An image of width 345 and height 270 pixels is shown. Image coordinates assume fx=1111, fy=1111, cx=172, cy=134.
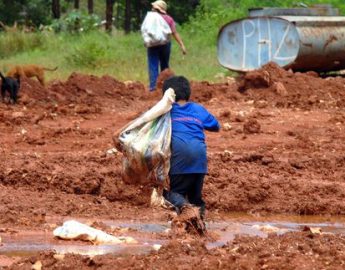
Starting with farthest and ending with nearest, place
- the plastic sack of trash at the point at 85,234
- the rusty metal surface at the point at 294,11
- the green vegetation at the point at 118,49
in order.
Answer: the green vegetation at the point at 118,49 → the rusty metal surface at the point at 294,11 → the plastic sack of trash at the point at 85,234

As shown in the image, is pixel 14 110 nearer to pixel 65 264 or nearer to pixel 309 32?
pixel 309 32

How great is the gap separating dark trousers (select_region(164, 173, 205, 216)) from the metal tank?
1425 cm

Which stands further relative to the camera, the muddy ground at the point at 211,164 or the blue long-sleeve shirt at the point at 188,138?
the blue long-sleeve shirt at the point at 188,138

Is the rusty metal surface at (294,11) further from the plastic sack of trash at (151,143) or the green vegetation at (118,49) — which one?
the plastic sack of trash at (151,143)

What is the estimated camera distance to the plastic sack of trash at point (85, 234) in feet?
27.1

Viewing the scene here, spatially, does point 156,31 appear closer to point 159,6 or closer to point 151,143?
point 159,6

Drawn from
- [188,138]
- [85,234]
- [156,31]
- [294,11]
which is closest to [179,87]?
[188,138]

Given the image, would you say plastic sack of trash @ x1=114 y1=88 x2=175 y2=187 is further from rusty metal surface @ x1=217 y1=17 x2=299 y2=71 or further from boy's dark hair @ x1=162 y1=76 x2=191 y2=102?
rusty metal surface @ x1=217 y1=17 x2=299 y2=71

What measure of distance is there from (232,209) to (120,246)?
2643 millimetres

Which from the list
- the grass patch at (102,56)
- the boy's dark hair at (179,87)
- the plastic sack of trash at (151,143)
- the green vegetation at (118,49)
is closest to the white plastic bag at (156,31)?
the grass patch at (102,56)

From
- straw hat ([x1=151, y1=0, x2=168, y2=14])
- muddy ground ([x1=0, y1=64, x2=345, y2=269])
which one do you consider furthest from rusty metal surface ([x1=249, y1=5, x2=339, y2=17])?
straw hat ([x1=151, y1=0, x2=168, y2=14])

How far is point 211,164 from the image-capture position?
11859mm

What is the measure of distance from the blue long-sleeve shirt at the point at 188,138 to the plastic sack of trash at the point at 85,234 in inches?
30.4

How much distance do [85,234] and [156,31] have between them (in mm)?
11613
